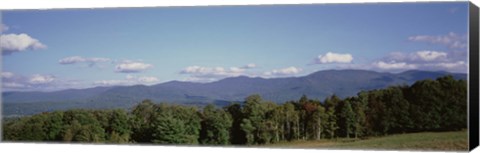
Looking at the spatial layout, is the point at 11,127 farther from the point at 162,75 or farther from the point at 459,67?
the point at 459,67

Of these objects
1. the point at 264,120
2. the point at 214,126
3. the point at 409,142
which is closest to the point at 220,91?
the point at 214,126

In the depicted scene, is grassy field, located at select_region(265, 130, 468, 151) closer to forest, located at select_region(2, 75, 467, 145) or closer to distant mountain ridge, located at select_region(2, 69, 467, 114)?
forest, located at select_region(2, 75, 467, 145)

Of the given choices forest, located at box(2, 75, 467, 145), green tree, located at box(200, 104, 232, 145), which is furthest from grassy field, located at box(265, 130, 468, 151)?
green tree, located at box(200, 104, 232, 145)

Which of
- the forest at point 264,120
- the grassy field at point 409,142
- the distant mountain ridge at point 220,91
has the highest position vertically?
the distant mountain ridge at point 220,91

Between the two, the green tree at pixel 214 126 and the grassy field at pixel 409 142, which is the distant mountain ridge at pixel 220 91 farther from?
the grassy field at pixel 409 142

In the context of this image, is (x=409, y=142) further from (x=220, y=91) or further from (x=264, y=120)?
(x=220, y=91)

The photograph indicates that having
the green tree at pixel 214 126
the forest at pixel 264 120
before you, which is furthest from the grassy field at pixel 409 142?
the green tree at pixel 214 126
